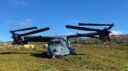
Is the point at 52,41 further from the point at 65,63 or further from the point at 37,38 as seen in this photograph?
the point at 65,63

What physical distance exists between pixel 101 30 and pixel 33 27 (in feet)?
37.3

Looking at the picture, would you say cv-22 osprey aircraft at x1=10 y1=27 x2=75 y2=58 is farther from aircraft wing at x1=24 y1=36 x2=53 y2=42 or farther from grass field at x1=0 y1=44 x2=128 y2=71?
grass field at x1=0 y1=44 x2=128 y2=71

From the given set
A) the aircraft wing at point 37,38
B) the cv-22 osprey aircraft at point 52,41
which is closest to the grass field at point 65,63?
the cv-22 osprey aircraft at point 52,41

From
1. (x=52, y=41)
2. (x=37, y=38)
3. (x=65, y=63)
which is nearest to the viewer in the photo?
(x=65, y=63)

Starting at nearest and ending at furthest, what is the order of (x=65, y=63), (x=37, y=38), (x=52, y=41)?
(x=65, y=63)
(x=52, y=41)
(x=37, y=38)

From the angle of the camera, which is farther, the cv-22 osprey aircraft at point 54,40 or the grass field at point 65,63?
the cv-22 osprey aircraft at point 54,40

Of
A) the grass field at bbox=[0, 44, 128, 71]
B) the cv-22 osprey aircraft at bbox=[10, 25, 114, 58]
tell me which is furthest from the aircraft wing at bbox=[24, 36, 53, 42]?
the grass field at bbox=[0, 44, 128, 71]

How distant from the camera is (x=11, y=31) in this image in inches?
2346

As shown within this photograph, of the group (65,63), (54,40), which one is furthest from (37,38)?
(65,63)

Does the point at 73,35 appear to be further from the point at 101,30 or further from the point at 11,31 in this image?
the point at 11,31

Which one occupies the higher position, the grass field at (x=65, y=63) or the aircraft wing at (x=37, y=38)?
the aircraft wing at (x=37, y=38)

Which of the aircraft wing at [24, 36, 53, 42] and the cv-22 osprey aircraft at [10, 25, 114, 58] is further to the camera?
the aircraft wing at [24, 36, 53, 42]

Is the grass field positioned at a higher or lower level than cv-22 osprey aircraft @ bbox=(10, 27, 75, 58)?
lower

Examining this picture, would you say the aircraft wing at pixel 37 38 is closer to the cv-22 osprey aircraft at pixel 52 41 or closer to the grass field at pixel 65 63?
the cv-22 osprey aircraft at pixel 52 41
